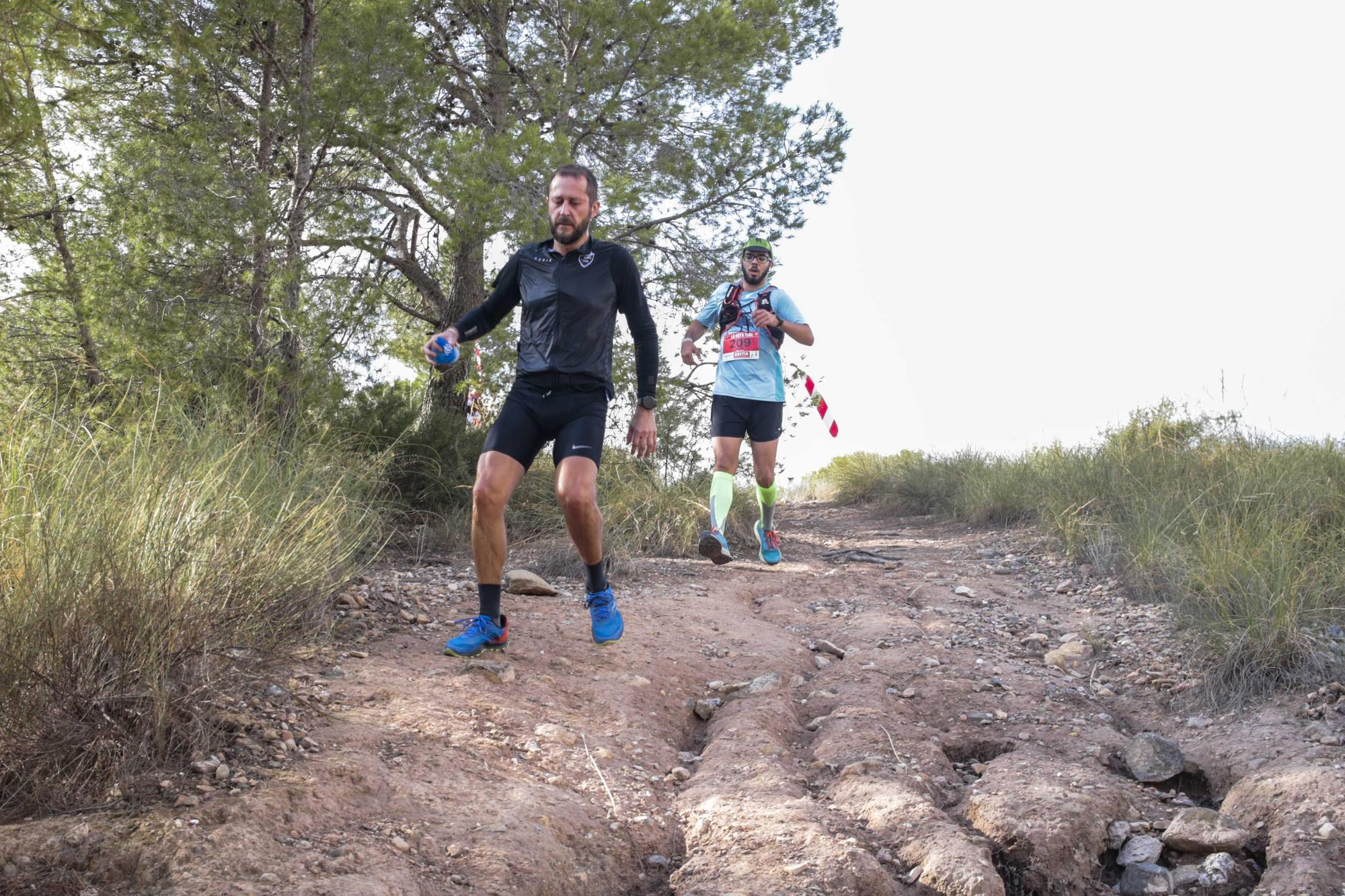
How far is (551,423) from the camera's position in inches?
177

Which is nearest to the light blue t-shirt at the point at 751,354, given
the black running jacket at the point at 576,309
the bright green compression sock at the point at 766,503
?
the bright green compression sock at the point at 766,503

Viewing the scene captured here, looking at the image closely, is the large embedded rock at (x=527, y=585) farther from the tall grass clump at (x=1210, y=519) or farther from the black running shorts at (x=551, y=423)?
the tall grass clump at (x=1210, y=519)

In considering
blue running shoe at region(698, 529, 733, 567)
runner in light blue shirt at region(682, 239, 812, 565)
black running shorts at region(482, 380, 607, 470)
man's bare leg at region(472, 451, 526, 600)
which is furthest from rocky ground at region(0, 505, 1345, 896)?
runner in light blue shirt at region(682, 239, 812, 565)

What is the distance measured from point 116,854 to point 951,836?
2.40m

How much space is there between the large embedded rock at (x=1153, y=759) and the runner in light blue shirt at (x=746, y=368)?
3.56m

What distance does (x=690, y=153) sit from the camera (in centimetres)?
1111

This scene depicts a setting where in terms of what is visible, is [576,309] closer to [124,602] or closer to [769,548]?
[124,602]

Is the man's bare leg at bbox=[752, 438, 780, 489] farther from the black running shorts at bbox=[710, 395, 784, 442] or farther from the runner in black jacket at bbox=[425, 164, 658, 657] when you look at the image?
the runner in black jacket at bbox=[425, 164, 658, 657]

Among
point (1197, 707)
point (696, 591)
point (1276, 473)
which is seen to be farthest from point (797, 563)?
point (1197, 707)

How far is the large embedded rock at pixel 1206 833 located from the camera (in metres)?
3.29

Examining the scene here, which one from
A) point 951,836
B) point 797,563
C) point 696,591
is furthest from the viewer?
point 797,563

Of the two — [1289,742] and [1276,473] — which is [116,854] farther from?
[1276,473]

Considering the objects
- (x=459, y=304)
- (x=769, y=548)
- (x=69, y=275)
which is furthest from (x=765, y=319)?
(x=69, y=275)

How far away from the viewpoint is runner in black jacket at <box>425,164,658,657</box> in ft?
14.4
